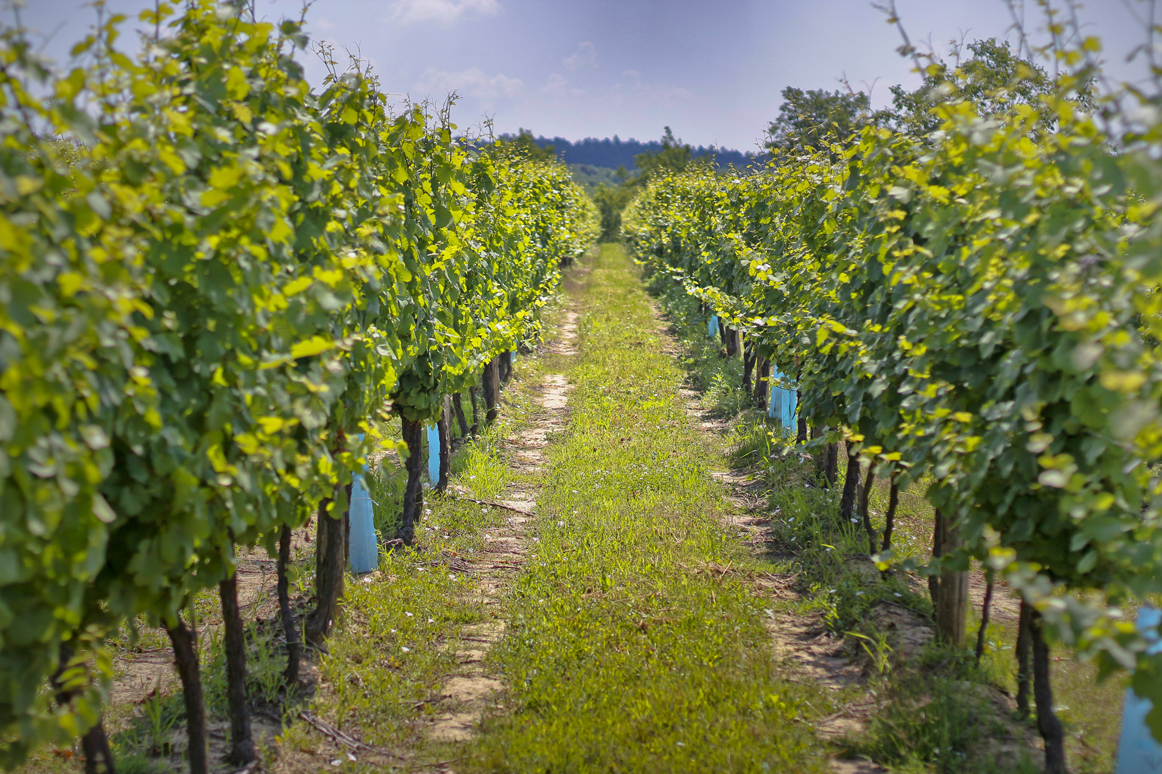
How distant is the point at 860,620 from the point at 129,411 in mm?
4049

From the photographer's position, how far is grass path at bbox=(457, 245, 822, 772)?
3.46 m

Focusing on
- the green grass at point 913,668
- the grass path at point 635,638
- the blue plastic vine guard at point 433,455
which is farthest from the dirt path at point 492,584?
the green grass at point 913,668

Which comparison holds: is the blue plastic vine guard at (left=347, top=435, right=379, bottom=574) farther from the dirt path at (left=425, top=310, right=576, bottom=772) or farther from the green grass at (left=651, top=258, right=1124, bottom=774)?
the green grass at (left=651, top=258, right=1124, bottom=774)

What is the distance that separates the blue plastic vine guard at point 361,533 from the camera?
17.4ft

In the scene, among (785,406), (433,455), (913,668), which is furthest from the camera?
(785,406)

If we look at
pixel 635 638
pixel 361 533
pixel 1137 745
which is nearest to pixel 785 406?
pixel 635 638

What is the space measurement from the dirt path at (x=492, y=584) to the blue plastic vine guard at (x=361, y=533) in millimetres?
764

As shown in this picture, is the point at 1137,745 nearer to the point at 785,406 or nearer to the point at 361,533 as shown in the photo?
the point at 361,533

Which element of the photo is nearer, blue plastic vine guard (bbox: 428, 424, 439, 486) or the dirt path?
the dirt path

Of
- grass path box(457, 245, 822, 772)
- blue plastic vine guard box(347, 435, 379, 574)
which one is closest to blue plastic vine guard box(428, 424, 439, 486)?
grass path box(457, 245, 822, 772)

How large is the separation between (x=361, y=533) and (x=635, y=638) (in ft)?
7.09

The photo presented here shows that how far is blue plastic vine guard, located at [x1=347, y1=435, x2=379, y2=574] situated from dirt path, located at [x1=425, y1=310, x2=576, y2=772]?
0.76 m

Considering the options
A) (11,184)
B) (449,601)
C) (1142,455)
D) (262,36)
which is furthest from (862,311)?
(11,184)

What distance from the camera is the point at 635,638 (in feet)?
14.7
